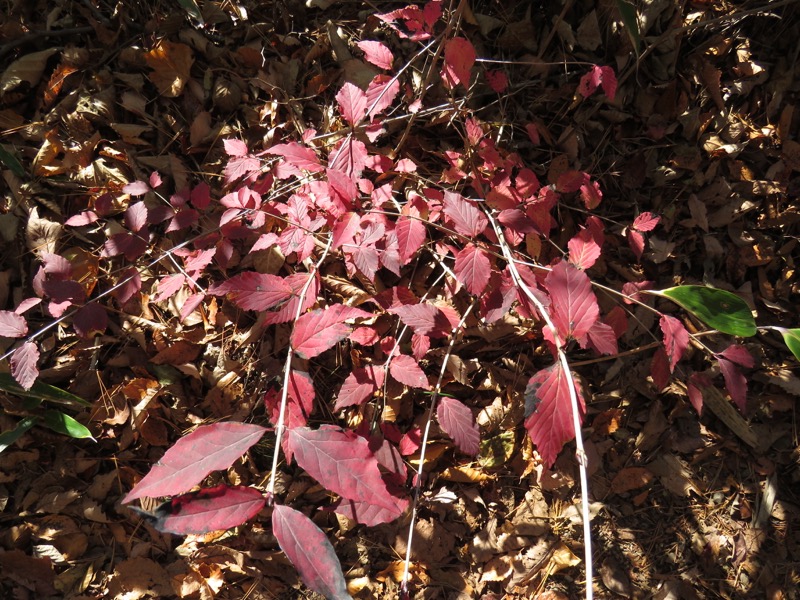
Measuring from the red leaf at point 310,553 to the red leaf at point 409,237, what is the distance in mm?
567

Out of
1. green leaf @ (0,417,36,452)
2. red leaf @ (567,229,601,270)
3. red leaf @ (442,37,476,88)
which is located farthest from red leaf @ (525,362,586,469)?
green leaf @ (0,417,36,452)

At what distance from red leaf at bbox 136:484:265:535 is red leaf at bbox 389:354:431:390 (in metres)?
0.45

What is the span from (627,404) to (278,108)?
1340 millimetres

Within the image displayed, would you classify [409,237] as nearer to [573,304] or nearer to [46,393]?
[573,304]

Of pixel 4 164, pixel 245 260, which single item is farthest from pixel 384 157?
pixel 4 164

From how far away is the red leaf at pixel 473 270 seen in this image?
1.06m

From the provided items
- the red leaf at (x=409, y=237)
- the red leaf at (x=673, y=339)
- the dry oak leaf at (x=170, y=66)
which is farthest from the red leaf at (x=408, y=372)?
the dry oak leaf at (x=170, y=66)

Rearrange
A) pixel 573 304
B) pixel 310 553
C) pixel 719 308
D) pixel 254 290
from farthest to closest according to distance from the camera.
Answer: pixel 254 290 → pixel 719 308 → pixel 573 304 → pixel 310 553

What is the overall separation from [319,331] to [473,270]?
0.32 meters

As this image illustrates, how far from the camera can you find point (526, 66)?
1613mm

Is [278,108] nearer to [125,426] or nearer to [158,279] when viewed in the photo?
[158,279]

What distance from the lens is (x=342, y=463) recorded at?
79cm

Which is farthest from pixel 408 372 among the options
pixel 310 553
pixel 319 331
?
pixel 310 553

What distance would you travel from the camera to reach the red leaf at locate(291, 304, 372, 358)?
995mm
